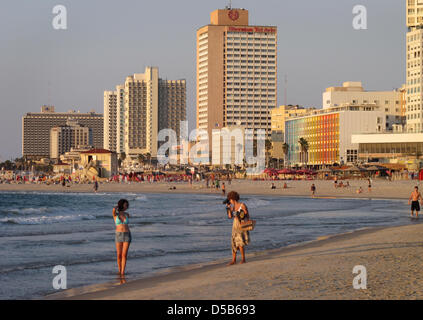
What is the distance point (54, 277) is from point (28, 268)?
194cm

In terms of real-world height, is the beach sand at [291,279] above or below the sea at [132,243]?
above

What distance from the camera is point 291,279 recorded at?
13.2m

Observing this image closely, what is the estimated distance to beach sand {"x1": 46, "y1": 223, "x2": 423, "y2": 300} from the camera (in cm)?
1152

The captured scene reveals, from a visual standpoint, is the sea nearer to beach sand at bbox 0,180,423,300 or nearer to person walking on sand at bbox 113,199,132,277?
person walking on sand at bbox 113,199,132,277

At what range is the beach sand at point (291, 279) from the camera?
11523mm

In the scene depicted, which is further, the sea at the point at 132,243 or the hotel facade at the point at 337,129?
the hotel facade at the point at 337,129

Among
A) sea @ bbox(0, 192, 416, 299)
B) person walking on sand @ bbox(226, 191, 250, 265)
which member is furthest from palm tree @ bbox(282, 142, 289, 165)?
person walking on sand @ bbox(226, 191, 250, 265)
